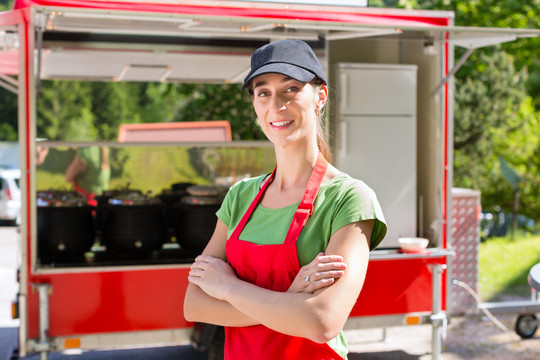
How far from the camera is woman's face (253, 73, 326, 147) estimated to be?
1.65 metres

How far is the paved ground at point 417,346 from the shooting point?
585 centimetres

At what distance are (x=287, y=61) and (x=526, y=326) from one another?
5576 millimetres

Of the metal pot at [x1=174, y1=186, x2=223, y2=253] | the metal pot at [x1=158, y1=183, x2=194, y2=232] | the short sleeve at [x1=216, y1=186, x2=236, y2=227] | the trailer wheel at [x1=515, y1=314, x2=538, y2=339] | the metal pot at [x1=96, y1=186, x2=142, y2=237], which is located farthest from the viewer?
the trailer wheel at [x1=515, y1=314, x2=538, y2=339]

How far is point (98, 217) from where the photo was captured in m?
5.10

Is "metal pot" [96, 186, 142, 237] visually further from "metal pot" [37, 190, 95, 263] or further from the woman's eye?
the woman's eye

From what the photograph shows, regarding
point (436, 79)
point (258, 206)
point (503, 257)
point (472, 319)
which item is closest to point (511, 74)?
point (503, 257)

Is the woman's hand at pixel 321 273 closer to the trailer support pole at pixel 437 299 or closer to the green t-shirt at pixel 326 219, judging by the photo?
the green t-shirt at pixel 326 219

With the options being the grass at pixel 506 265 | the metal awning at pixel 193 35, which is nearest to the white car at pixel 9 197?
the metal awning at pixel 193 35

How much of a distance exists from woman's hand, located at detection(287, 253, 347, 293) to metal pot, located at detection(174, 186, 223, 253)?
131 inches

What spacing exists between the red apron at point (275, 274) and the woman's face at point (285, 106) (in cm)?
11

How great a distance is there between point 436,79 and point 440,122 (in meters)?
0.41

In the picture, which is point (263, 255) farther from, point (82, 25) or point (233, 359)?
point (82, 25)

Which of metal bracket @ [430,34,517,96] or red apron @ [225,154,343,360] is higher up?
metal bracket @ [430,34,517,96]

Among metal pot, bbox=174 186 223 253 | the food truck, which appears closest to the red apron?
the food truck
